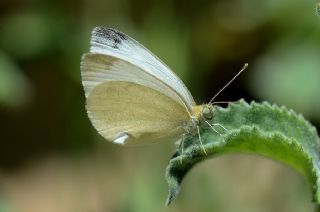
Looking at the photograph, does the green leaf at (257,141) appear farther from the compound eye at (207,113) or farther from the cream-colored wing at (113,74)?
the cream-colored wing at (113,74)

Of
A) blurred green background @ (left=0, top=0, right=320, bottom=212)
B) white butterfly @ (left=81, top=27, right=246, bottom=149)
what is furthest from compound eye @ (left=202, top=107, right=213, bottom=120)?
blurred green background @ (left=0, top=0, right=320, bottom=212)

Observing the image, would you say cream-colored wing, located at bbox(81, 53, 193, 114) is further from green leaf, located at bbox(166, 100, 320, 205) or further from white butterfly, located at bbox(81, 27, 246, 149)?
green leaf, located at bbox(166, 100, 320, 205)

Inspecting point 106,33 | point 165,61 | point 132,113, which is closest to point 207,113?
point 132,113

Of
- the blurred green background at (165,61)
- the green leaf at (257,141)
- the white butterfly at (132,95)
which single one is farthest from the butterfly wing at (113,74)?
the blurred green background at (165,61)

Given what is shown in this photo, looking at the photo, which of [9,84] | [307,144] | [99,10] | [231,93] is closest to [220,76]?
[231,93]

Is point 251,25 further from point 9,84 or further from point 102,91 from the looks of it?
point 102,91
